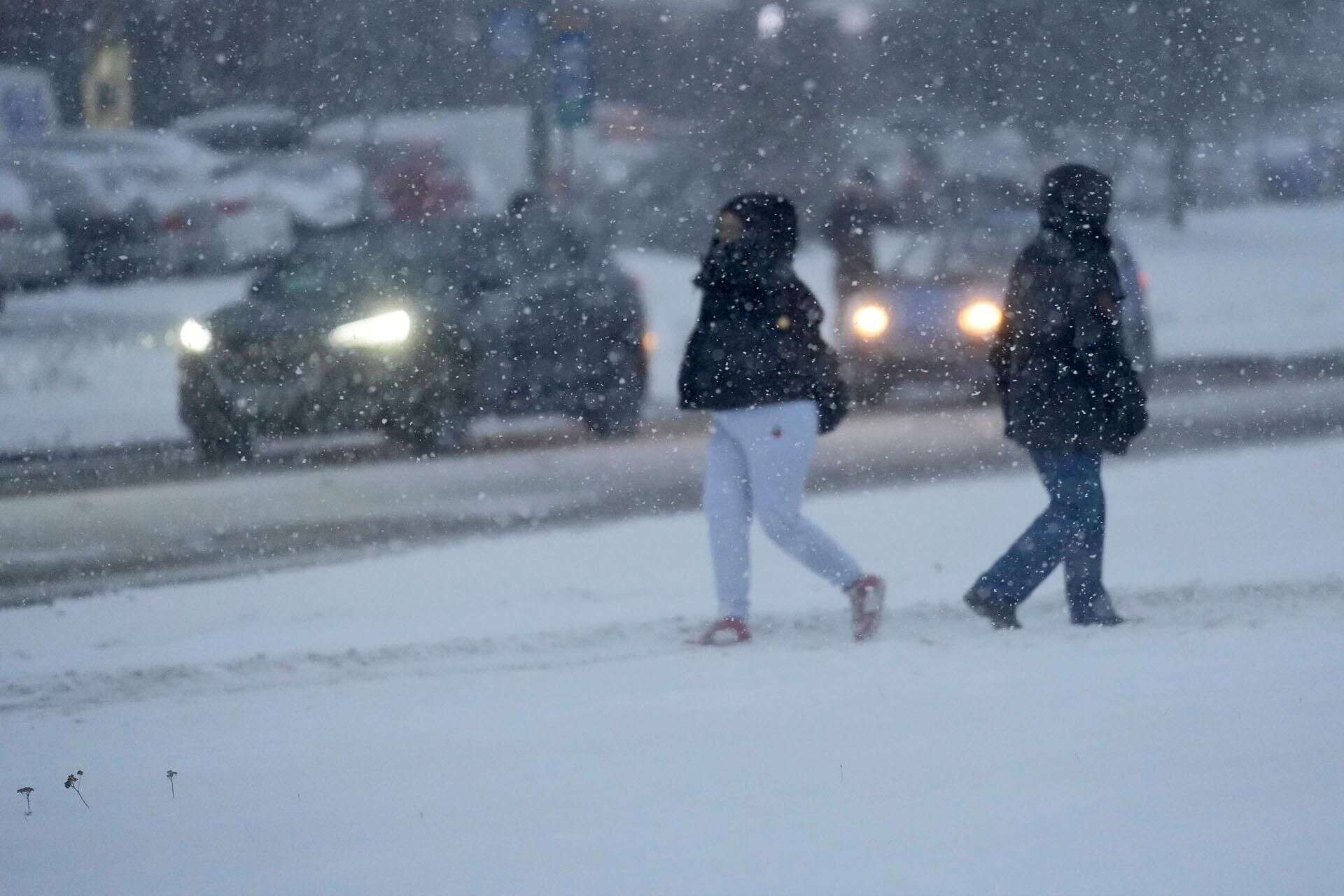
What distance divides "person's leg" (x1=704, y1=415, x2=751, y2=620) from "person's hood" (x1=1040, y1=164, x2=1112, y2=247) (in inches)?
49.7

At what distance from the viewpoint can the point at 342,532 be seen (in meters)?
10.2

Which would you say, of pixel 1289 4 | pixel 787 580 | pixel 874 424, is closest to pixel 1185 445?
pixel 874 424

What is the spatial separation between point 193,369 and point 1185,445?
241 inches

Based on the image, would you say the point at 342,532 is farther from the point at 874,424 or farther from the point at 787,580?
the point at 874,424

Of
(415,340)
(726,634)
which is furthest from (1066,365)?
(415,340)

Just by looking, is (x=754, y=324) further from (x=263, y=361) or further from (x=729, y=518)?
(x=263, y=361)

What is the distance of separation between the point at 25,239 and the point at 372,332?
11511mm

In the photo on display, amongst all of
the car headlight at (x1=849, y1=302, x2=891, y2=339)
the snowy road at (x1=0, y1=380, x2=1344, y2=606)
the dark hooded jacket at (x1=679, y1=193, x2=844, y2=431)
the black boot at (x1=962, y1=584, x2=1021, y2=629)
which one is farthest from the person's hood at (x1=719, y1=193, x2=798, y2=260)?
the car headlight at (x1=849, y1=302, x2=891, y2=339)

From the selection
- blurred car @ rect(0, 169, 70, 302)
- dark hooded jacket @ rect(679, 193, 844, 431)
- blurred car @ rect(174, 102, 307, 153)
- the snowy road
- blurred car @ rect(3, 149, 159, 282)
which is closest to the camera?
dark hooded jacket @ rect(679, 193, 844, 431)

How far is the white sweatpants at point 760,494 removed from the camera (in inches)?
266

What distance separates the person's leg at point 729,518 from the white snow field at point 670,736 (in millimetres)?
251

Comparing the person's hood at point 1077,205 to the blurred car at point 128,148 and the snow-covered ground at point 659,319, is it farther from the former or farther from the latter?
the blurred car at point 128,148

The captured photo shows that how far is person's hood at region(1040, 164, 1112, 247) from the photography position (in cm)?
676

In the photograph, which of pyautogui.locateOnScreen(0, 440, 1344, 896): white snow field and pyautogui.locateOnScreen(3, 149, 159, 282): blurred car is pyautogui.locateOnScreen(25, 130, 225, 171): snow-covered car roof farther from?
pyautogui.locateOnScreen(0, 440, 1344, 896): white snow field
